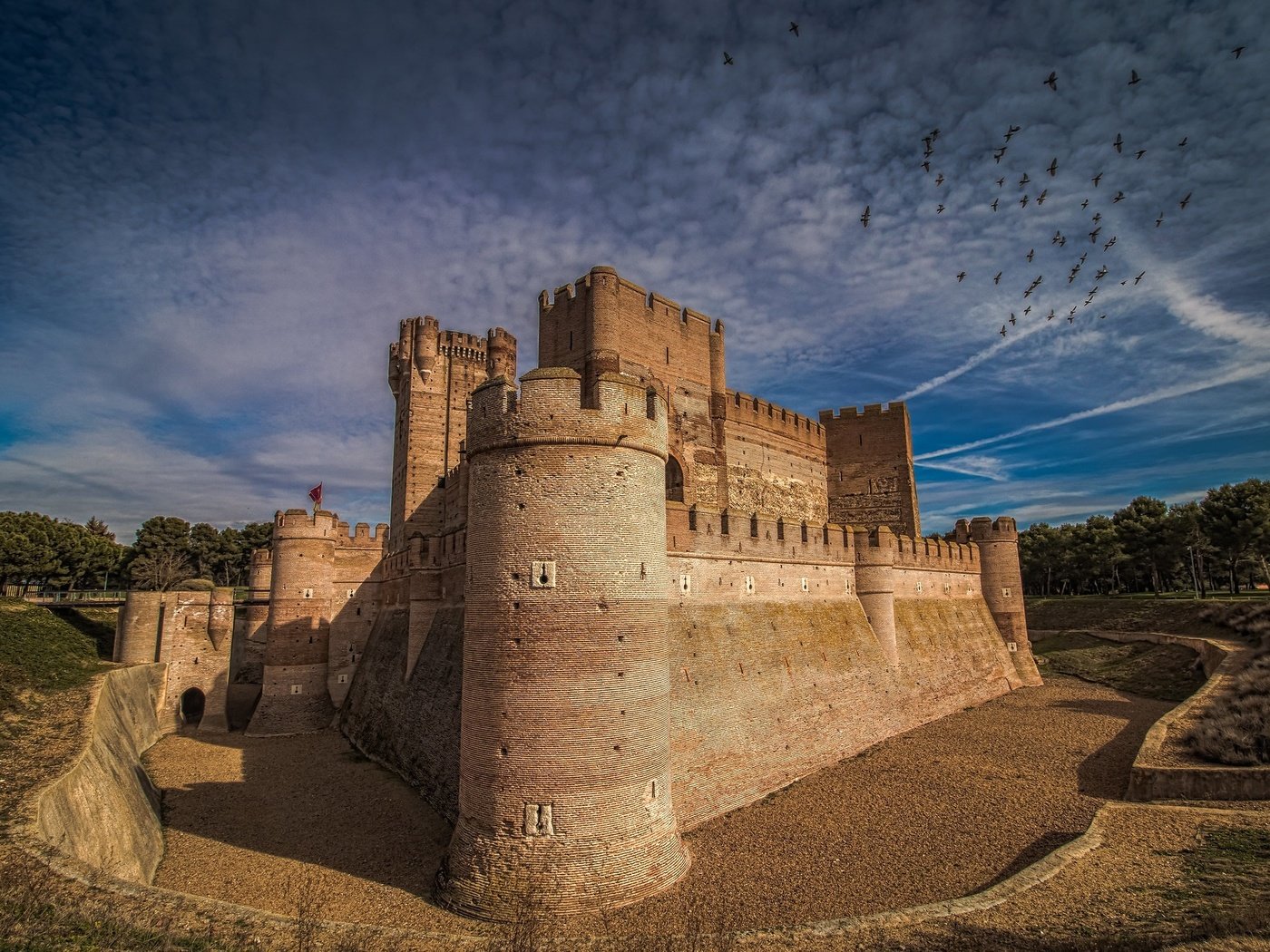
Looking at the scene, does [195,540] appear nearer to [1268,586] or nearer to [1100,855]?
[1100,855]

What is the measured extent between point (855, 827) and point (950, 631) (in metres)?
15.6

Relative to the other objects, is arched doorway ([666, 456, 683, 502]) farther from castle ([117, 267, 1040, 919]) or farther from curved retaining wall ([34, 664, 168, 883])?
curved retaining wall ([34, 664, 168, 883])

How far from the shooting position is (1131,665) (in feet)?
104

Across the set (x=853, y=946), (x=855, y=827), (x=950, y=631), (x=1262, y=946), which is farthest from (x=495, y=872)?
(x=950, y=631)

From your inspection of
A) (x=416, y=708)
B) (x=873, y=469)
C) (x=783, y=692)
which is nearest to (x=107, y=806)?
(x=416, y=708)

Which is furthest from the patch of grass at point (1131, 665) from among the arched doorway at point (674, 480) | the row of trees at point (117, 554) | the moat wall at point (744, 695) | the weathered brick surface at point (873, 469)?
the row of trees at point (117, 554)

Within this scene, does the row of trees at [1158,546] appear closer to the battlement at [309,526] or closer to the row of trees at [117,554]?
the battlement at [309,526]

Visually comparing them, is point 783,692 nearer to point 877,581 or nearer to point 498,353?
point 877,581

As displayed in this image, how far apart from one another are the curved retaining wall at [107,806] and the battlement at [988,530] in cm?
3196

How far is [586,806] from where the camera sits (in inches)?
404

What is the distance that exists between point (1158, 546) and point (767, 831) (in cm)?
5324

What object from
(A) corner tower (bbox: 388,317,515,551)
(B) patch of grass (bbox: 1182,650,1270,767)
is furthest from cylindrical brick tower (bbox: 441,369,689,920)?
(A) corner tower (bbox: 388,317,515,551)

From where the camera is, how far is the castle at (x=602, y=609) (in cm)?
1057

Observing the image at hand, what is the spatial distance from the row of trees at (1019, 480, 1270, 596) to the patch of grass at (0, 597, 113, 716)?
2347 inches
